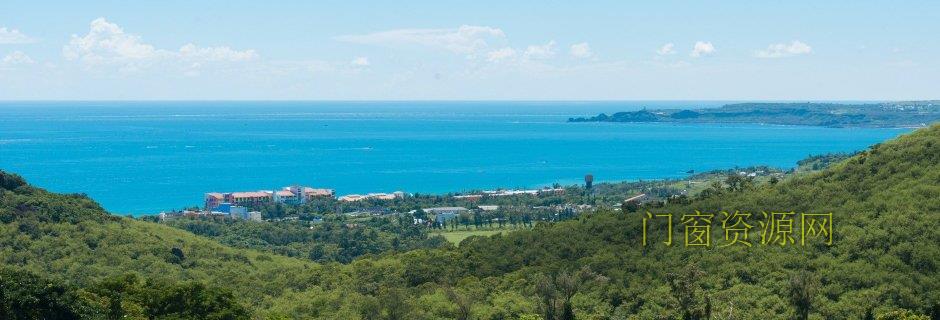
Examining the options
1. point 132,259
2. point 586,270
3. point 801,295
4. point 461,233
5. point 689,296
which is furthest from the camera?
point 461,233

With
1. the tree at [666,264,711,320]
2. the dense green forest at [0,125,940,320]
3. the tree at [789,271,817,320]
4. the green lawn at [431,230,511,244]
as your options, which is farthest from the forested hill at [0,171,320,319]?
the green lawn at [431,230,511,244]

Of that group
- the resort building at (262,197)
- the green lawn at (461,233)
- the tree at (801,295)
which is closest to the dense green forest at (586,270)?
the tree at (801,295)

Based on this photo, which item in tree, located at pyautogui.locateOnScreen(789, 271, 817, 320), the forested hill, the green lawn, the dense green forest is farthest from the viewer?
the green lawn

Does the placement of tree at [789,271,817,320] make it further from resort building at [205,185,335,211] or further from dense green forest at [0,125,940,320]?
resort building at [205,185,335,211]

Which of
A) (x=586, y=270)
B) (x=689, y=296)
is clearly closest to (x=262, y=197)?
(x=586, y=270)

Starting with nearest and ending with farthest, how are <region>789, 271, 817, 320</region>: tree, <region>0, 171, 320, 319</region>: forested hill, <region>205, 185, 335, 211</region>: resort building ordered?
<region>0, 171, 320, 319</region>: forested hill → <region>789, 271, 817, 320</region>: tree → <region>205, 185, 335, 211</region>: resort building

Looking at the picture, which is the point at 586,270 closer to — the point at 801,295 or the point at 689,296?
the point at 689,296

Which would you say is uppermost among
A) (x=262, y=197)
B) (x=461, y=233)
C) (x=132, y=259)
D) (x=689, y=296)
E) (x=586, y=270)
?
(x=689, y=296)

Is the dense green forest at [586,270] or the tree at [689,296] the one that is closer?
the tree at [689,296]

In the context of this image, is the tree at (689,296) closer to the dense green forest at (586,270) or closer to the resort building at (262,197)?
the dense green forest at (586,270)
